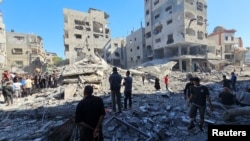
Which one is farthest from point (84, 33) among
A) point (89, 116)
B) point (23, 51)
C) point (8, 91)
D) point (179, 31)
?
point (89, 116)

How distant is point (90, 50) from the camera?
4809 centimetres

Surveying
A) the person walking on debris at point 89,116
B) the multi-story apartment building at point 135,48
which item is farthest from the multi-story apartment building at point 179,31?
the person walking on debris at point 89,116

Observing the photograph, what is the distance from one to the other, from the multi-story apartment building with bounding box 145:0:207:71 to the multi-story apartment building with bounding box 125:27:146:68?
2.47 meters

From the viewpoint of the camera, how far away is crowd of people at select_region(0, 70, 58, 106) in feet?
39.1

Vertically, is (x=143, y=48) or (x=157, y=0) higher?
(x=157, y=0)

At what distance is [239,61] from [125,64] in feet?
100

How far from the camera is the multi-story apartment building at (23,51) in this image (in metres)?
43.6

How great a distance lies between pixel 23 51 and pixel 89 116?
4761 centimetres

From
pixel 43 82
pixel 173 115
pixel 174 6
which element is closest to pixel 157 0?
pixel 174 6

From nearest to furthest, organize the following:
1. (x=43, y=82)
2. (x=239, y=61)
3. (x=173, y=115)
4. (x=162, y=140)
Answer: (x=162, y=140) < (x=173, y=115) < (x=43, y=82) < (x=239, y=61)

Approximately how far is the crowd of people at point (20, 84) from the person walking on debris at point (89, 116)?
971 centimetres

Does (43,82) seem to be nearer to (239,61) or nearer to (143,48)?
(143,48)

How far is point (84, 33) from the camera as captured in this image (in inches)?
1881

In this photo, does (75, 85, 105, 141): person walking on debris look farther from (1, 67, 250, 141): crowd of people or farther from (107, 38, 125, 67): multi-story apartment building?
(107, 38, 125, 67): multi-story apartment building
